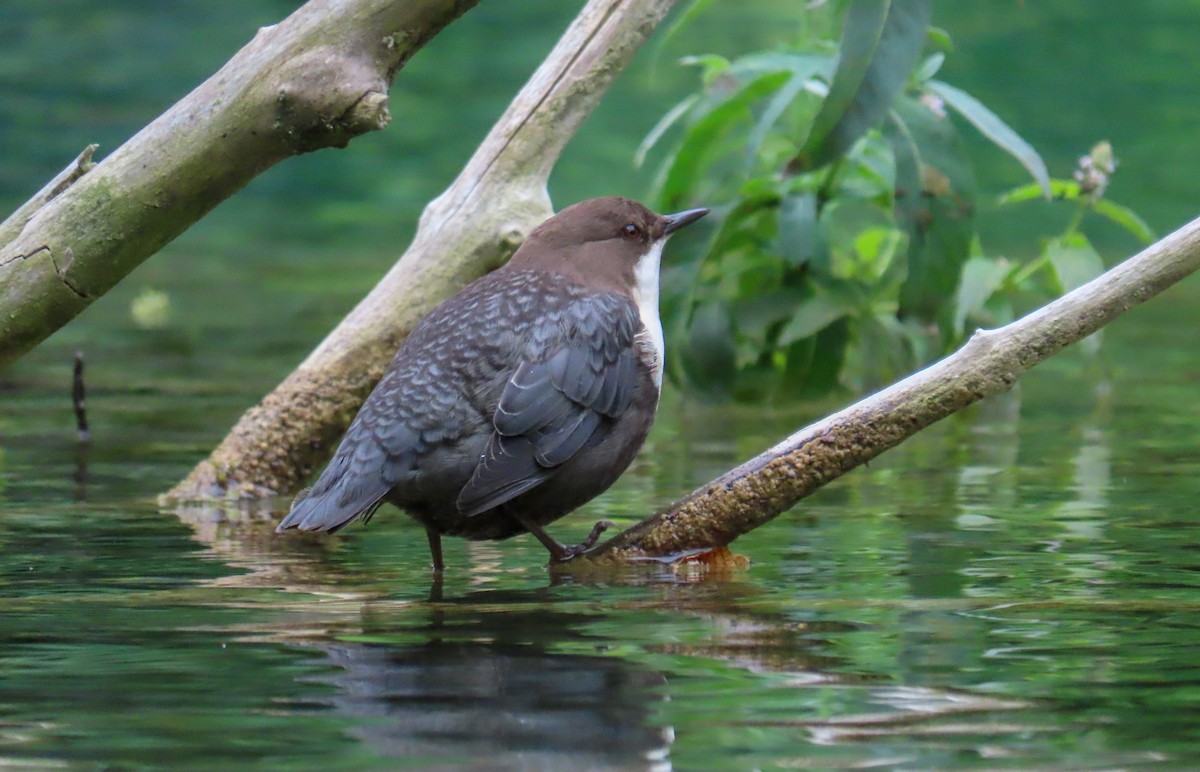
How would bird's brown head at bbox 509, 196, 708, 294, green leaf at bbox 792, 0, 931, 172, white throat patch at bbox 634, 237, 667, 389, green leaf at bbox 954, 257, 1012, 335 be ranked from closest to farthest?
white throat patch at bbox 634, 237, 667, 389 < bird's brown head at bbox 509, 196, 708, 294 < green leaf at bbox 792, 0, 931, 172 < green leaf at bbox 954, 257, 1012, 335

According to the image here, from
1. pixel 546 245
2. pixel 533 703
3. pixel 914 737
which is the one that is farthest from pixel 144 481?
pixel 914 737

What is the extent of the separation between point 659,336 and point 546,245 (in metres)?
0.38

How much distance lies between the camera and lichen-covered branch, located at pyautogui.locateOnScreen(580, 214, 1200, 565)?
3.79 metres

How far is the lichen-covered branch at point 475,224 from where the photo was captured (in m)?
5.50

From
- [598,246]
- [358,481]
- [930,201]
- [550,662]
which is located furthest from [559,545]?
[930,201]

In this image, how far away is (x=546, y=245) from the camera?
4.74 meters

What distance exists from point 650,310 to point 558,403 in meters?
0.63

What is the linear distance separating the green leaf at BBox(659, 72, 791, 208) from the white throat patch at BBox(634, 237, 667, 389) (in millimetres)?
1867

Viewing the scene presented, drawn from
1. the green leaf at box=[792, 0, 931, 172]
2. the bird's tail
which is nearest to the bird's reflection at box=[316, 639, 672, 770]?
the bird's tail

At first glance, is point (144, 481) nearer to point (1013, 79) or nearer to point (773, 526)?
point (773, 526)

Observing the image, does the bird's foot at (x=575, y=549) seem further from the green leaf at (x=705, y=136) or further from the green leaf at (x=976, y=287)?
the green leaf at (x=976, y=287)

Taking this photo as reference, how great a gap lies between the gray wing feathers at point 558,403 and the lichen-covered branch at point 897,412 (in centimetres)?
27

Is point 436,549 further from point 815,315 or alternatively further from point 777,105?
point 815,315

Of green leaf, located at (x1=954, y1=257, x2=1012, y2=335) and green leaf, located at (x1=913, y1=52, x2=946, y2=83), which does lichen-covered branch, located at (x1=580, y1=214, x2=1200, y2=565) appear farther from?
green leaf, located at (x1=954, y1=257, x2=1012, y2=335)
